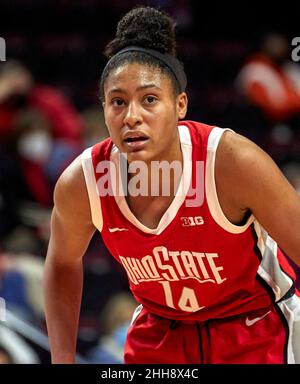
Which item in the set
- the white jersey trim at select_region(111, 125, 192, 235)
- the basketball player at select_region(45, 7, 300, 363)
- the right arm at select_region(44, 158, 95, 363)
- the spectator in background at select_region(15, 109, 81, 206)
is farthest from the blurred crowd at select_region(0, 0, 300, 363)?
the white jersey trim at select_region(111, 125, 192, 235)

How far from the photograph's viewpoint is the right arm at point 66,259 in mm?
2535

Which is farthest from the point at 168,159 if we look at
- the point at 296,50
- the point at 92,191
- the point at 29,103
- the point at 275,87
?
the point at 275,87

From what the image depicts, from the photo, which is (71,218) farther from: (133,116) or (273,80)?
(273,80)

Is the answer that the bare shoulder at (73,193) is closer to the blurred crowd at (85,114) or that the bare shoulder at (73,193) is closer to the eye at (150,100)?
the eye at (150,100)

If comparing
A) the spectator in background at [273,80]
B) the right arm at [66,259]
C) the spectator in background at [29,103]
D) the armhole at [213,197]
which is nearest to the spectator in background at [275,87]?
the spectator in background at [273,80]

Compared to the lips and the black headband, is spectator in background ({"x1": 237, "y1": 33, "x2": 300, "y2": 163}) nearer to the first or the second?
the black headband

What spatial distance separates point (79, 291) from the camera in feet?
8.83

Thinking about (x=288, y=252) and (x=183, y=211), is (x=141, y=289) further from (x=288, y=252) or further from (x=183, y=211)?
(x=288, y=252)

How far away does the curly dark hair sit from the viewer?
2391 millimetres

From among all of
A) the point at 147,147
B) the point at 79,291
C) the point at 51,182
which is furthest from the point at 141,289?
the point at 51,182

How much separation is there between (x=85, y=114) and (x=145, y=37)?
10.2 feet

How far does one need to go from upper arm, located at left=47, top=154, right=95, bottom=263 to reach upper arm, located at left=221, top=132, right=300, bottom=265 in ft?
1.50

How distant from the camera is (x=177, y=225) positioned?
242 cm

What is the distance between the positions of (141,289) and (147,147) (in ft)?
1.48
